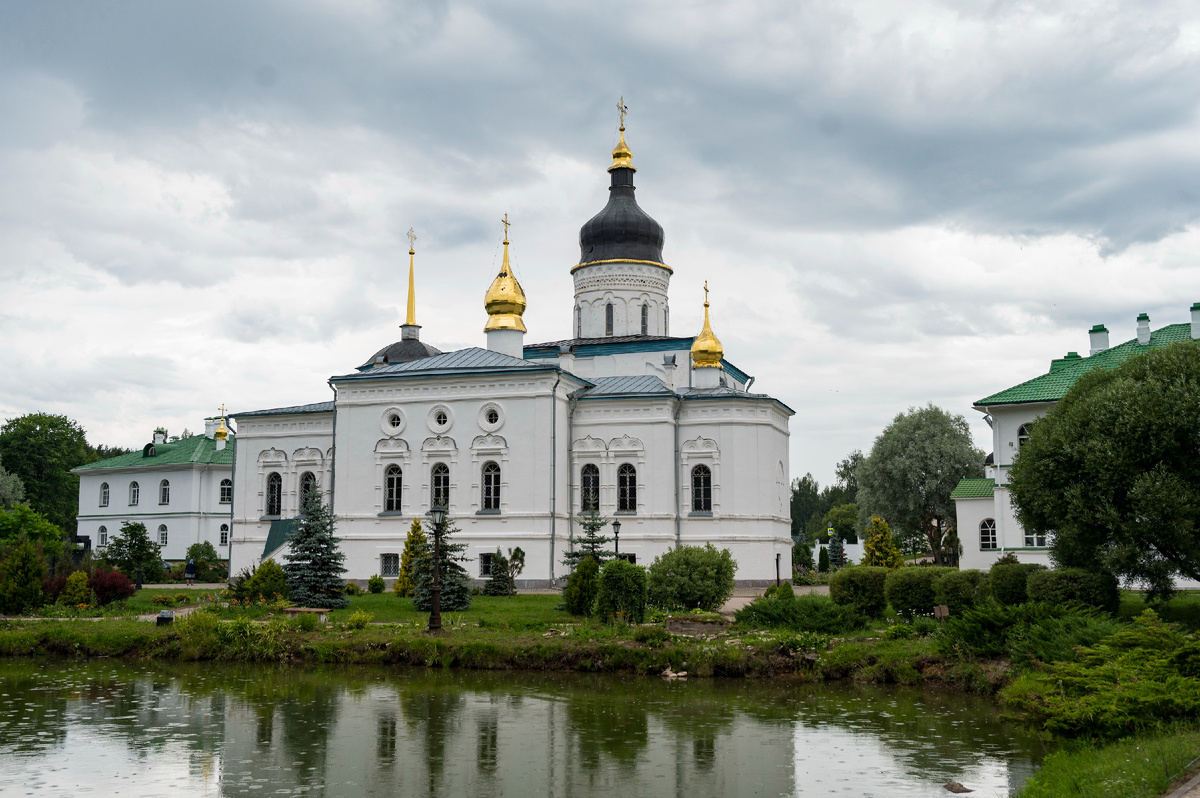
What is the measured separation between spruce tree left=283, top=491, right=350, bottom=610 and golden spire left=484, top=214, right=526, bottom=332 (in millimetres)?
10465

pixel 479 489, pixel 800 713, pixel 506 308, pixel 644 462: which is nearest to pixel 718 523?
pixel 644 462

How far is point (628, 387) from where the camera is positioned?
3000cm

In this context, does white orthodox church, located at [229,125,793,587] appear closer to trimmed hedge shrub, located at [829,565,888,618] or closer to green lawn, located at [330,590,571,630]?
green lawn, located at [330,590,571,630]

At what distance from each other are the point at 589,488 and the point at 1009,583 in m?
13.9

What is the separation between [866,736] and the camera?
11.3 meters

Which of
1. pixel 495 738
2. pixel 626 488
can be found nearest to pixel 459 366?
pixel 626 488


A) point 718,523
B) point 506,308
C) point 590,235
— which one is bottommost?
point 718,523

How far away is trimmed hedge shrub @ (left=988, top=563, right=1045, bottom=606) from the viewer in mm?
17125

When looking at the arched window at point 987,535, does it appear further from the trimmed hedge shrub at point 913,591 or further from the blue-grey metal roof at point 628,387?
the trimmed hedge shrub at point 913,591

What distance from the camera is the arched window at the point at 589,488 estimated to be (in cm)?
2902

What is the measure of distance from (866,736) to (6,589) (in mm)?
18112

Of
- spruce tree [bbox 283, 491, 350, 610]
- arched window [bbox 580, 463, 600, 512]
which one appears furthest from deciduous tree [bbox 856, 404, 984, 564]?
spruce tree [bbox 283, 491, 350, 610]

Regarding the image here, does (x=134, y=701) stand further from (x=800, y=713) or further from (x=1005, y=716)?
(x=1005, y=716)

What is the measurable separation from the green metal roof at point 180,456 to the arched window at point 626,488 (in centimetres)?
2166
